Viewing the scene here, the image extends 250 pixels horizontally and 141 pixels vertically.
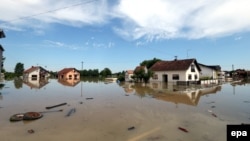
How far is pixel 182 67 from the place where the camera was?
3778 centimetres

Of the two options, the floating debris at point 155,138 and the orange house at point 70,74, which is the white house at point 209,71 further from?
the orange house at point 70,74

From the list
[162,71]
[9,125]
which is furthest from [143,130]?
[162,71]

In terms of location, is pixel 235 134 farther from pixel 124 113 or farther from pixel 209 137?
pixel 124 113

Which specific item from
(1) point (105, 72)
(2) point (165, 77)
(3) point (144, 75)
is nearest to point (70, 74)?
(1) point (105, 72)

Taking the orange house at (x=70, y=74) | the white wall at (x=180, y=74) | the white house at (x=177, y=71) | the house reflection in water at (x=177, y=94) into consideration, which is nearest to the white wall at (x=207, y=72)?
the white house at (x=177, y=71)

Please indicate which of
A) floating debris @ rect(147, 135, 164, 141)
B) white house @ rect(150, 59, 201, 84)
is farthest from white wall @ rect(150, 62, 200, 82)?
floating debris @ rect(147, 135, 164, 141)

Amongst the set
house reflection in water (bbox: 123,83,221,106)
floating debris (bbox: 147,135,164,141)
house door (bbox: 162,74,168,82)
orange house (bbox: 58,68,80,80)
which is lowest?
floating debris (bbox: 147,135,164,141)

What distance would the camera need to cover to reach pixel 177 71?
38375 mm

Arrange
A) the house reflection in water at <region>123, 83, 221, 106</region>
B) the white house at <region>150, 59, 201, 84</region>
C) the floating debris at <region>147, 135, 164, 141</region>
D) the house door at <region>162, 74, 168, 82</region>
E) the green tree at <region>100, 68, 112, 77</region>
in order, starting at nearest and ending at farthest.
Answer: the floating debris at <region>147, 135, 164, 141</region>, the house reflection in water at <region>123, 83, 221, 106</region>, the white house at <region>150, 59, 201, 84</region>, the house door at <region>162, 74, 168, 82</region>, the green tree at <region>100, 68, 112, 77</region>

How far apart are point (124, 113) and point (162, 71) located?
29894 millimetres

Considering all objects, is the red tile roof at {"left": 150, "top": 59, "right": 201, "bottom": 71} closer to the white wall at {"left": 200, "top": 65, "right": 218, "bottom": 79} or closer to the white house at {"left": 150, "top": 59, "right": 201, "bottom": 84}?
the white house at {"left": 150, "top": 59, "right": 201, "bottom": 84}

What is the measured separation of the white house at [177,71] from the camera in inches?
1467

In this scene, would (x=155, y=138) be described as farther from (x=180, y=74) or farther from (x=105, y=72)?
(x=105, y=72)

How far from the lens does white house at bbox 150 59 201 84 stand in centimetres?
3725
